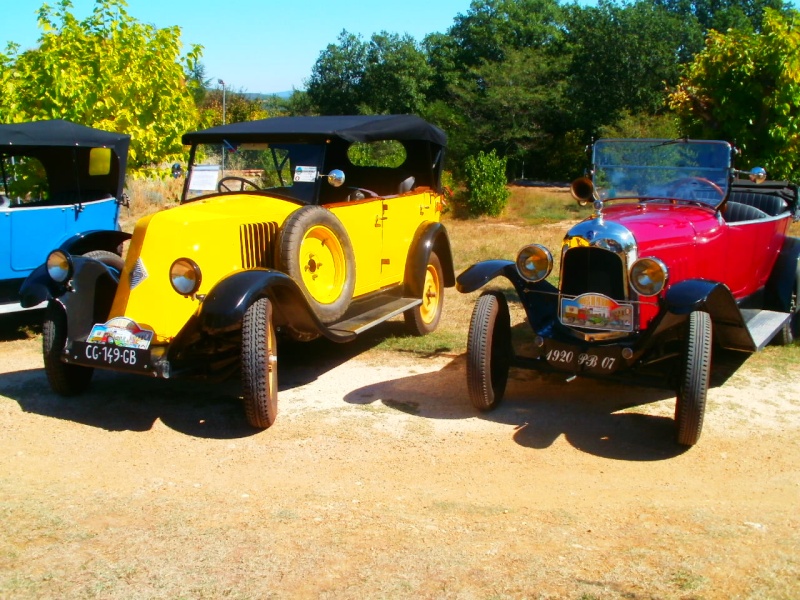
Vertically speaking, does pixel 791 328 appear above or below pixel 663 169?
below

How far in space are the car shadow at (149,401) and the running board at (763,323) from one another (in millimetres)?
3305

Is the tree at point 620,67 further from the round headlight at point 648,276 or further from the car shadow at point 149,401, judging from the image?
the round headlight at point 648,276

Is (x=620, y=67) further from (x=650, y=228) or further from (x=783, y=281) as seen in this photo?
(x=650, y=228)

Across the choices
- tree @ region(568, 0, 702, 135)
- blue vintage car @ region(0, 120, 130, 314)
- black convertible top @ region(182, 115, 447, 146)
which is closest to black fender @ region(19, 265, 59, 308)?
blue vintage car @ region(0, 120, 130, 314)

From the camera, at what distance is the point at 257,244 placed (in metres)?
5.96

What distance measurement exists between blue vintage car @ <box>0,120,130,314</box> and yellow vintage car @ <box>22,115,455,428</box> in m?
0.86

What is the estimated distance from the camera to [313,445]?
528cm

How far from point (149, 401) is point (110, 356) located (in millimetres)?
982

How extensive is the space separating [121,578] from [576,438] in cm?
295

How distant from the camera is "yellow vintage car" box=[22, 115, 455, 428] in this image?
17.4 ft

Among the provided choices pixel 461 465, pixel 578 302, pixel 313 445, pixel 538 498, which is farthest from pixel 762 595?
pixel 313 445

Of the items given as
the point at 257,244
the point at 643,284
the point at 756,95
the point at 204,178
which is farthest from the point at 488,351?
the point at 756,95

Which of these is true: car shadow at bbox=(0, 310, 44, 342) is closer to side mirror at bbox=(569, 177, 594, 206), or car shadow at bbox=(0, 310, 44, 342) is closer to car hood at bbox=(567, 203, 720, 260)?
side mirror at bbox=(569, 177, 594, 206)

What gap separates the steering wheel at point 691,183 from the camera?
6.48 metres
